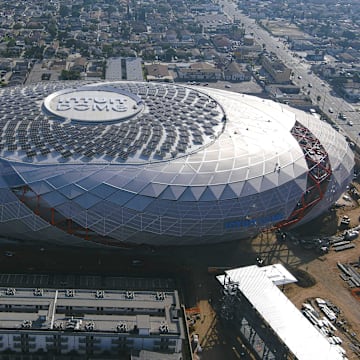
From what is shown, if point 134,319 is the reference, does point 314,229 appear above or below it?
below

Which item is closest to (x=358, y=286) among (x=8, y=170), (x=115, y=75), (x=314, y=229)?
(x=314, y=229)

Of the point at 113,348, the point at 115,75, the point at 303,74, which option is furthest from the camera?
the point at 303,74

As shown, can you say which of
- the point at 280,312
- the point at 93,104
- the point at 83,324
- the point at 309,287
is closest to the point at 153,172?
the point at 93,104

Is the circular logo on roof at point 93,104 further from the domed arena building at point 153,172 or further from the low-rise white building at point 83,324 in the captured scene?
the low-rise white building at point 83,324

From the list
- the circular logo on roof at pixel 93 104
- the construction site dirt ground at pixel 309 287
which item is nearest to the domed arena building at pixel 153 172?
the circular logo on roof at pixel 93 104

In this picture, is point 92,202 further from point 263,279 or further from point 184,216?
point 263,279
